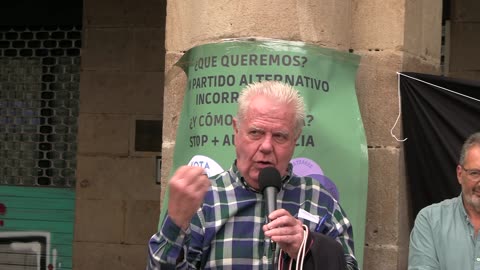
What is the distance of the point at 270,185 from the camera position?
2.88m

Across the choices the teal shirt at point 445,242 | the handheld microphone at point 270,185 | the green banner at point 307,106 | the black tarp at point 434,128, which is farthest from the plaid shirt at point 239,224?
the black tarp at point 434,128

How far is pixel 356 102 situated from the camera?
4.89 meters

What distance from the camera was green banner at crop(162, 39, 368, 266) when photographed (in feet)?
15.3

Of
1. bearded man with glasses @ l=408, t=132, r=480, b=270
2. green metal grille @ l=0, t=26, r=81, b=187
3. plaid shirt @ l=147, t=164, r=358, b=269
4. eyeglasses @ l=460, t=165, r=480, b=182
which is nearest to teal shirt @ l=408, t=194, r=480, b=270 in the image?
bearded man with glasses @ l=408, t=132, r=480, b=270

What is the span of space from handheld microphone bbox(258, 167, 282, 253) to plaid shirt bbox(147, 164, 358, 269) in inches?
5.1

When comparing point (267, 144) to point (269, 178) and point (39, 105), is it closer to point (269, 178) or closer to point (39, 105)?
point (269, 178)

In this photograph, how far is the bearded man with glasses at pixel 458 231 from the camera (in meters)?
4.30

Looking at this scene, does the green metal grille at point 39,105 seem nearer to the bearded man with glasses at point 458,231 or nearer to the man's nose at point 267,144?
the bearded man with glasses at point 458,231

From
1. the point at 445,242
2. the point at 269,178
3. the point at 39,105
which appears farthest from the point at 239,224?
the point at 39,105

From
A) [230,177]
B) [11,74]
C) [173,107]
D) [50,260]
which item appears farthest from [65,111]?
[230,177]

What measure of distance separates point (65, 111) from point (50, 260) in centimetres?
147

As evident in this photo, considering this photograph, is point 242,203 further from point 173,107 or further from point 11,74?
point 11,74

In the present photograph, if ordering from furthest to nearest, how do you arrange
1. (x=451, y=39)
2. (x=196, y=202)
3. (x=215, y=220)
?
(x=451, y=39)
(x=215, y=220)
(x=196, y=202)

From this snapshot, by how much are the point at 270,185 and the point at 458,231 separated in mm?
1807
